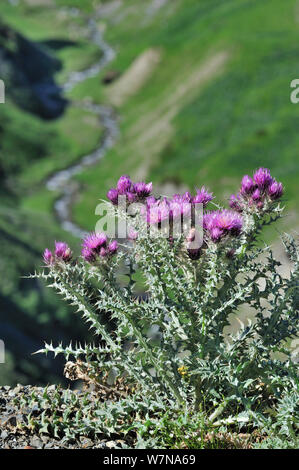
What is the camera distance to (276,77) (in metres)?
68.9

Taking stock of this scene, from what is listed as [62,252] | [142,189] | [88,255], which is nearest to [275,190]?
[142,189]

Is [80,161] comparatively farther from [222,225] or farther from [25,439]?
[222,225]

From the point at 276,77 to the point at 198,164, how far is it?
15.4m

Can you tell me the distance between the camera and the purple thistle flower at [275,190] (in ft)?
23.4

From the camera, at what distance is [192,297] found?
7.24m

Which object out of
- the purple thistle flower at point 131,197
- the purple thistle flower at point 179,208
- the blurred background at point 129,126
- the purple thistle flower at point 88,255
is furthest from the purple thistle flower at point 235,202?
the blurred background at point 129,126

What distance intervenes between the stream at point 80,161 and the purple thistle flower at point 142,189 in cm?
4200

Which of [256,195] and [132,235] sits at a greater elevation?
[256,195]

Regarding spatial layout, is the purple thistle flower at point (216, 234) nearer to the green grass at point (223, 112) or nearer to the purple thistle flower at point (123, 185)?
the purple thistle flower at point (123, 185)

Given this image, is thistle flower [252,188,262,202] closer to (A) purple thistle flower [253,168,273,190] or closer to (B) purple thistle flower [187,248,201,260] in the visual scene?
(A) purple thistle flower [253,168,273,190]

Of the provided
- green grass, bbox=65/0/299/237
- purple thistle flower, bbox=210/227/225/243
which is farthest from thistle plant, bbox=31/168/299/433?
green grass, bbox=65/0/299/237

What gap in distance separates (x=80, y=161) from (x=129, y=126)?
8645 millimetres

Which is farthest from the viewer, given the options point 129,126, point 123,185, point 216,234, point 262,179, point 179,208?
point 129,126
